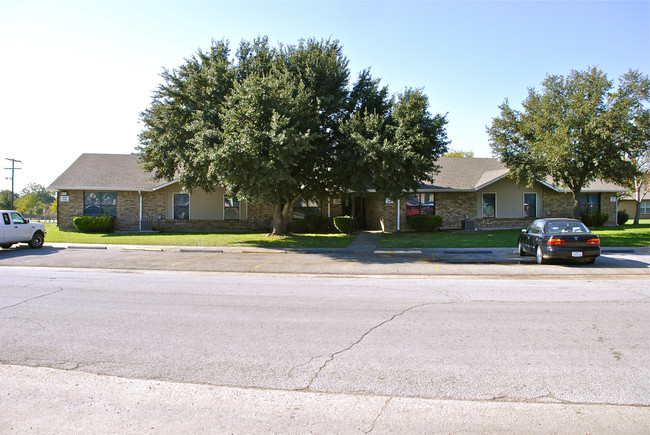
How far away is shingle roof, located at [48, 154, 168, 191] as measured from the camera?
26312mm

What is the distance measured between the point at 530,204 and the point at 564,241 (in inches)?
660

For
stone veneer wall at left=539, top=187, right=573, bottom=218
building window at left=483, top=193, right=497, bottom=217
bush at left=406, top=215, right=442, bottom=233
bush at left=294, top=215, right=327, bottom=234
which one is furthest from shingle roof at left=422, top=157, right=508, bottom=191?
bush at left=294, top=215, right=327, bottom=234

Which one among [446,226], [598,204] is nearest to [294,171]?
[446,226]

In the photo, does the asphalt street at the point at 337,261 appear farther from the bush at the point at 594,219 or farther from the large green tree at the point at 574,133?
the bush at the point at 594,219

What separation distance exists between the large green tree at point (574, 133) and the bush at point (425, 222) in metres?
5.56

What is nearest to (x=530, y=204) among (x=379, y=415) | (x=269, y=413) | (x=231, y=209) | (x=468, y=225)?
(x=468, y=225)

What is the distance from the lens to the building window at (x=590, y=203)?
97.8 ft

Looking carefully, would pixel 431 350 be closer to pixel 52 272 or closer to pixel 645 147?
pixel 52 272

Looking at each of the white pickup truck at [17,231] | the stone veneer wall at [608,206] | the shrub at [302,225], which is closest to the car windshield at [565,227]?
the shrub at [302,225]

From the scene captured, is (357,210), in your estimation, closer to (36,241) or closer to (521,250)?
(521,250)

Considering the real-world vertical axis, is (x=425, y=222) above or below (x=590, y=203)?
below

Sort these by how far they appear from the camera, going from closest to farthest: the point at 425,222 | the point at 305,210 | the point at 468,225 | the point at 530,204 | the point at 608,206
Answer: the point at 425,222
the point at 468,225
the point at 305,210
the point at 530,204
the point at 608,206

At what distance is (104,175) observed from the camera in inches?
1093

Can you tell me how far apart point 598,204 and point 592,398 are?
32.3 meters
